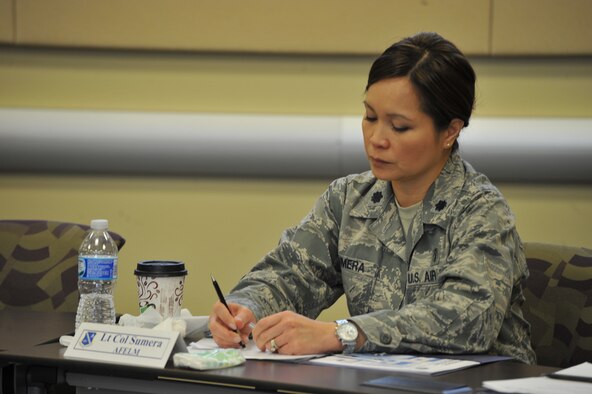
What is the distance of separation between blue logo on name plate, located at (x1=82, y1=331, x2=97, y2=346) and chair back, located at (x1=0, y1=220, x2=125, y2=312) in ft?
2.89

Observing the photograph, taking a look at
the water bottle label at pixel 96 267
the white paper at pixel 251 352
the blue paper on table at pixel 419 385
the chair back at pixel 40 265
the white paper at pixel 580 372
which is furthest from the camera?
the chair back at pixel 40 265

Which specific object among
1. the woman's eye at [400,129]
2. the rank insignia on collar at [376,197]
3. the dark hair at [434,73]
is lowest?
the rank insignia on collar at [376,197]

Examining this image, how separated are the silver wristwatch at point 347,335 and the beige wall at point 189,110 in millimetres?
1789

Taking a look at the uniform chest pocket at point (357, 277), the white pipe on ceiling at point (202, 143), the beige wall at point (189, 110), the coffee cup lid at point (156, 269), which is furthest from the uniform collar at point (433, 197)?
the beige wall at point (189, 110)

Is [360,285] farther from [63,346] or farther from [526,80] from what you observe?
[526,80]

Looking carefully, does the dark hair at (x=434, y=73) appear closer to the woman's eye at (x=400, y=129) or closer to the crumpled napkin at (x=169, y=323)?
the woman's eye at (x=400, y=129)

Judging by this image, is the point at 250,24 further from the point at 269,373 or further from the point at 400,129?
the point at 269,373

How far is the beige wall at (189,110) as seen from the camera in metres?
3.80

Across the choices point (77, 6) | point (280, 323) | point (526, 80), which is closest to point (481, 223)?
point (280, 323)

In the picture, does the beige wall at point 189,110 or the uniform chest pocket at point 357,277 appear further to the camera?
the beige wall at point 189,110

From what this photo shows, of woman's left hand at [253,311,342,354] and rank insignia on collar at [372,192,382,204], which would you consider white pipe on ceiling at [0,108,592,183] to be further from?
woman's left hand at [253,311,342,354]

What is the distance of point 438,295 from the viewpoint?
2.11 m

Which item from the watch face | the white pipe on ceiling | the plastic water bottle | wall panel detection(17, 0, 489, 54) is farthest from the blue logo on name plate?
wall panel detection(17, 0, 489, 54)

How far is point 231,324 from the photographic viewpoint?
2.12m
